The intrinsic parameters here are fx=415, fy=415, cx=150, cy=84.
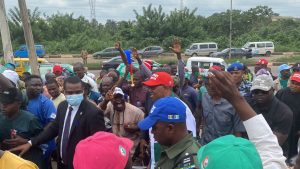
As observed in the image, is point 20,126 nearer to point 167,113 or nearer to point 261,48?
point 167,113

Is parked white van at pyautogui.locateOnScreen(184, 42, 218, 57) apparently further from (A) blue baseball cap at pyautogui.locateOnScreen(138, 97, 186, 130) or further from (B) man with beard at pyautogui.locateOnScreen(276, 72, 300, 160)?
(A) blue baseball cap at pyautogui.locateOnScreen(138, 97, 186, 130)

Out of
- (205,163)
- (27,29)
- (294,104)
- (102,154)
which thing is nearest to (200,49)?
(27,29)

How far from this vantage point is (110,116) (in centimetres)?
562

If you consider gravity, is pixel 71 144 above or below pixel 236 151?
below

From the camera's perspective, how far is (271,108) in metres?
4.37

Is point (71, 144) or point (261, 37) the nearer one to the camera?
point (71, 144)

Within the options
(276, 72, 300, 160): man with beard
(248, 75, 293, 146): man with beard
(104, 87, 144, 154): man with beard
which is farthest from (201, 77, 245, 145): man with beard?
(276, 72, 300, 160): man with beard

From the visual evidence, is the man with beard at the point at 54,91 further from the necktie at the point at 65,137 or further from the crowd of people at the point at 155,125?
the necktie at the point at 65,137

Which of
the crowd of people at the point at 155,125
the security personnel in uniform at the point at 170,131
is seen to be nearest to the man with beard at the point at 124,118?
the crowd of people at the point at 155,125

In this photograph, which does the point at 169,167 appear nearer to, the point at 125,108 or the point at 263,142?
the point at 263,142

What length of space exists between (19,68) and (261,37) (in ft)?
130

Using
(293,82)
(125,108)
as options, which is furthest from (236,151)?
(293,82)

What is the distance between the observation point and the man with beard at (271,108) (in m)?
4.22

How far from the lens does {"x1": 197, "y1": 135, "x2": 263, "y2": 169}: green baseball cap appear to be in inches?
69.5
